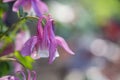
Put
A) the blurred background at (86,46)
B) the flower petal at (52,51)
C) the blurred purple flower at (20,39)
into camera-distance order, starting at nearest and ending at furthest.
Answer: the flower petal at (52,51), the blurred purple flower at (20,39), the blurred background at (86,46)

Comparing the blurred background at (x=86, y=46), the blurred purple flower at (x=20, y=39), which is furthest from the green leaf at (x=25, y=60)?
the blurred background at (x=86, y=46)

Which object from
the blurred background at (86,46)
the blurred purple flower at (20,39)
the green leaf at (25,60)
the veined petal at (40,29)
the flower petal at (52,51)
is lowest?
the blurred background at (86,46)

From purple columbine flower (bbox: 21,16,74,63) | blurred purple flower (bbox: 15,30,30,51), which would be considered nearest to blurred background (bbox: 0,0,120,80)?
blurred purple flower (bbox: 15,30,30,51)

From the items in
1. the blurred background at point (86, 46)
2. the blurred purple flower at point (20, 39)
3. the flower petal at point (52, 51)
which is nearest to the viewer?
the flower petal at point (52, 51)

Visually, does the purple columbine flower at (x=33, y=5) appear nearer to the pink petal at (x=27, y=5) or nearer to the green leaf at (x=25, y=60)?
the pink petal at (x=27, y=5)

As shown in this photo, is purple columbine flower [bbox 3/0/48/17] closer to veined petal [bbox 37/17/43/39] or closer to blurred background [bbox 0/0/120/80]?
veined petal [bbox 37/17/43/39]

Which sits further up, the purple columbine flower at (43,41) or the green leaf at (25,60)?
the purple columbine flower at (43,41)

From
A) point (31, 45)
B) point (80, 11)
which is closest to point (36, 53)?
point (31, 45)

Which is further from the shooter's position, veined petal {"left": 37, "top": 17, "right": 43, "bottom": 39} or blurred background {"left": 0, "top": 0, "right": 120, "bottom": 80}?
blurred background {"left": 0, "top": 0, "right": 120, "bottom": 80}
